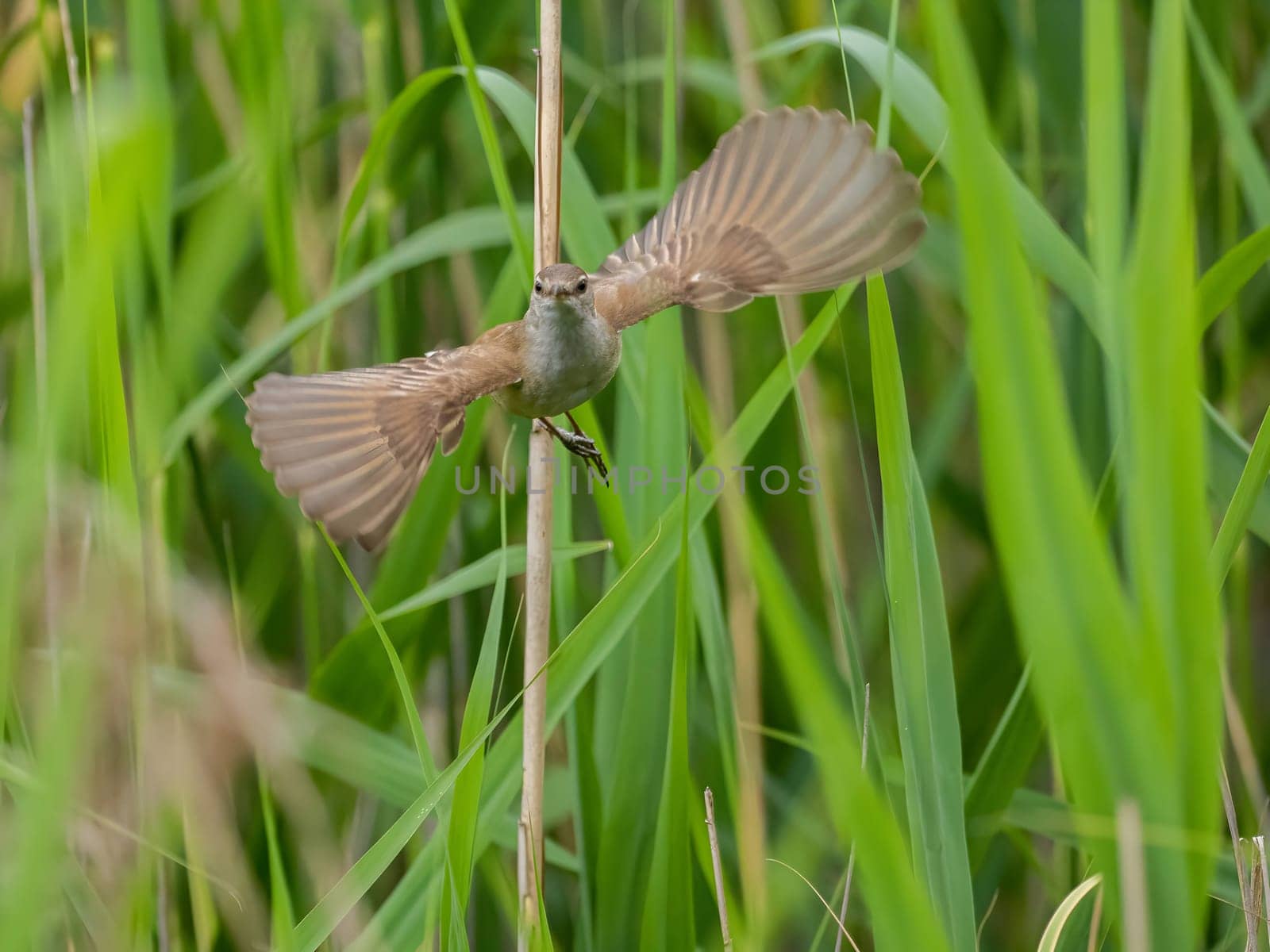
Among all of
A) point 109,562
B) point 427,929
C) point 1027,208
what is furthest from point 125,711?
point 1027,208

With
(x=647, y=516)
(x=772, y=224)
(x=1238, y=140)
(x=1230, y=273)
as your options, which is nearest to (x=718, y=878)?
(x=647, y=516)

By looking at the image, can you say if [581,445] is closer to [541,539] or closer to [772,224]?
[541,539]

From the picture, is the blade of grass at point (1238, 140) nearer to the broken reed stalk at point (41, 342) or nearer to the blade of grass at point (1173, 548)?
the blade of grass at point (1173, 548)

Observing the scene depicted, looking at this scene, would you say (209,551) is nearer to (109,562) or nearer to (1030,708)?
(109,562)

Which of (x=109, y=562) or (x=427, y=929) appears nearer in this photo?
(x=427, y=929)

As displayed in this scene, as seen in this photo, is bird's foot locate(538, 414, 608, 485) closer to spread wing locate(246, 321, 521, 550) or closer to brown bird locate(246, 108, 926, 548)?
brown bird locate(246, 108, 926, 548)

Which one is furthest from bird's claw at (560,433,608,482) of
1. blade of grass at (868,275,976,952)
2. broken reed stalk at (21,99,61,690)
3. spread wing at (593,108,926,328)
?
broken reed stalk at (21,99,61,690)

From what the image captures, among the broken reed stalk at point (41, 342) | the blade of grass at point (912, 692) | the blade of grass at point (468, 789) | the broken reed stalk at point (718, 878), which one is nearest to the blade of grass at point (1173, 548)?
the blade of grass at point (912, 692)

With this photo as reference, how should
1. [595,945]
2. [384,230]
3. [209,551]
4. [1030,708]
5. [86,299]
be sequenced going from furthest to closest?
[209,551] < [384,230] < [595,945] < [1030,708] < [86,299]
